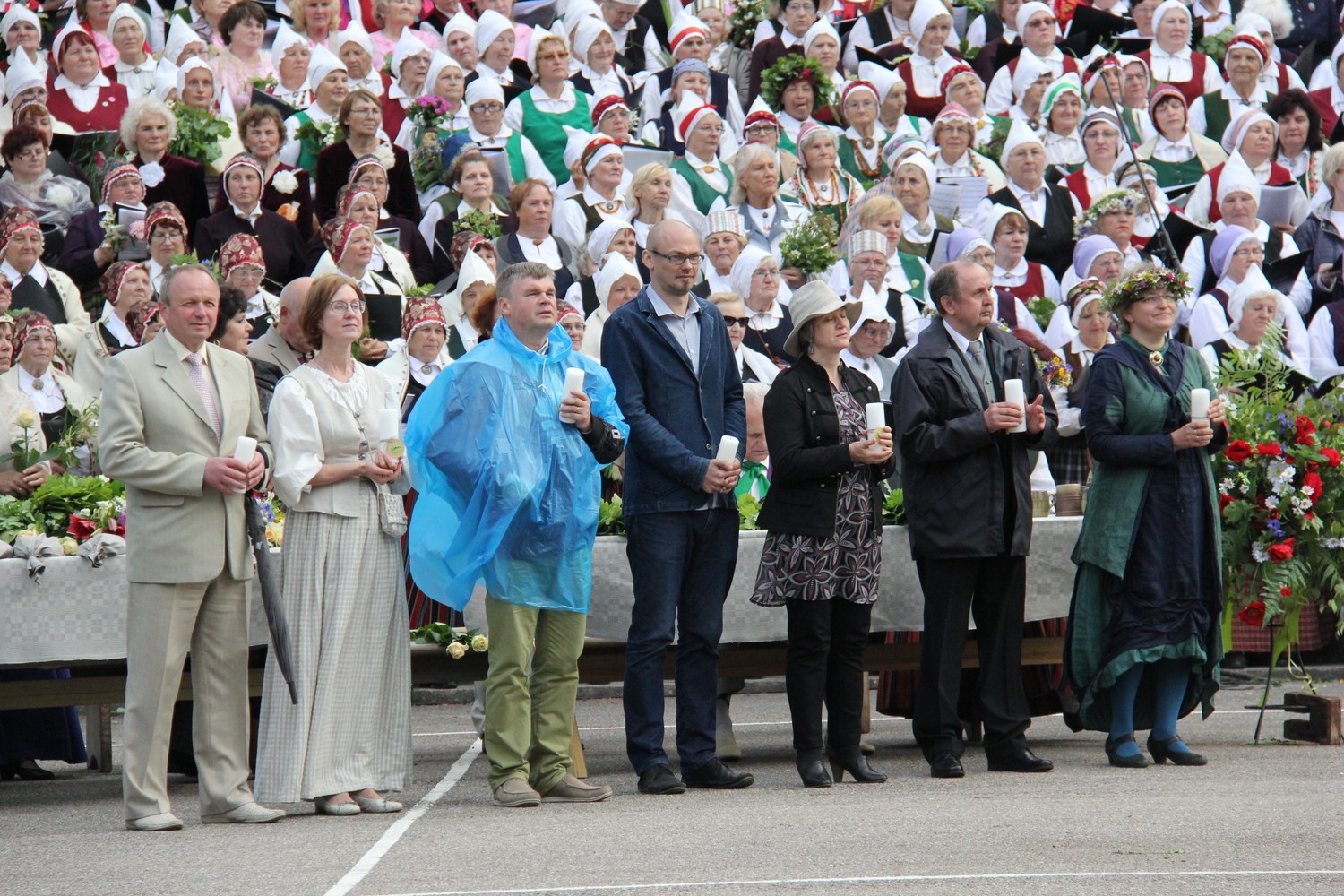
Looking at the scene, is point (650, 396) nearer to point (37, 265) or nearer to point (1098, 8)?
point (37, 265)

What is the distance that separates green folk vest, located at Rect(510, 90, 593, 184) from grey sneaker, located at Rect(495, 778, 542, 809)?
7530 mm

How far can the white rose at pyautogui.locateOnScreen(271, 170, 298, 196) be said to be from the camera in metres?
12.0

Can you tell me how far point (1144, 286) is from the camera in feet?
25.8

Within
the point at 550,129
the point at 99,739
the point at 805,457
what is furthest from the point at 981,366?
the point at 550,129

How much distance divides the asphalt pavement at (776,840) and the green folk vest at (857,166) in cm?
726

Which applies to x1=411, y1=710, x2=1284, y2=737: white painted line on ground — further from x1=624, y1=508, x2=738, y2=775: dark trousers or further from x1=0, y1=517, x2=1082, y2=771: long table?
x1=624, y1=508, x2=738, y2=775: dark trousers

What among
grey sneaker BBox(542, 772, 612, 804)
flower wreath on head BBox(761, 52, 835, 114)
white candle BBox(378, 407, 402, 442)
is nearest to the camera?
white candle BBox(378, 407, 402, 442)

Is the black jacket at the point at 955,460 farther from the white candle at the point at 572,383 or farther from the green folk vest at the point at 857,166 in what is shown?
the green folk vest at the point at 857,166

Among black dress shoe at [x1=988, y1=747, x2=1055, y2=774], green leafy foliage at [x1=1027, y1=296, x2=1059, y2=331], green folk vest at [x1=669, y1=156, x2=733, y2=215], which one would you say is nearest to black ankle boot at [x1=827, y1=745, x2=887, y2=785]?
black dress shoe at [x1=988, y1=747, x2=1055, y2=774]

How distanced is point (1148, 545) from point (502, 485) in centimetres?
277

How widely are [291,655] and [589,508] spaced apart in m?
1.22

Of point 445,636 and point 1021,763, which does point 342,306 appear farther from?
point 1021,763

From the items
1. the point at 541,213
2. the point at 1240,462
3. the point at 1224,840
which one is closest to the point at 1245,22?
the point at 541,213

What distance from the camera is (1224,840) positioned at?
5684 millimetres
